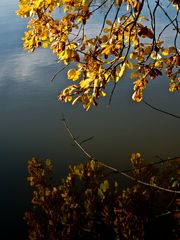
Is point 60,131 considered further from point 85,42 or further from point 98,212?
point 85,42

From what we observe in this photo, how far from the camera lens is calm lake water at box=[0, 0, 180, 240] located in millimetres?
12742

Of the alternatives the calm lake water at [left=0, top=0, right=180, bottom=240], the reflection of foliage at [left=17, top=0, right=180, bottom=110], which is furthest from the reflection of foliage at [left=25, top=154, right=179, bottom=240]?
the reflection of foliage at [left=17, top=0, right=180, bottom=110]

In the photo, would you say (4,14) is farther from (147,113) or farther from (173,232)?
(173,232)

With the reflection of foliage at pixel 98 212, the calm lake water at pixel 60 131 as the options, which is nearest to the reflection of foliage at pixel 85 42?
the reflection of foliage at pixel 98 212

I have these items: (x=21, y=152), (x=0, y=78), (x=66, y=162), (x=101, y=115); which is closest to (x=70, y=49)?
(x=66, y=162)

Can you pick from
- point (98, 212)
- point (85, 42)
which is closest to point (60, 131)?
point (98, 212)

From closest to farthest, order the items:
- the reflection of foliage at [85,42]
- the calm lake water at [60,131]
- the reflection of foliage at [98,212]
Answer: the reflection of foliage at [85,42], the reflection of foliage at [98,212], the calm lake water at [60,131]

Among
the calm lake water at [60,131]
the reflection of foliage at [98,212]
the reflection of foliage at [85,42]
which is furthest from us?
the calm lake water at [60,131]

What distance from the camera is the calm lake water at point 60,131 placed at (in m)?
12.7

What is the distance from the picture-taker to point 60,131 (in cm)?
1603

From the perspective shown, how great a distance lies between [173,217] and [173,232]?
0.39 m

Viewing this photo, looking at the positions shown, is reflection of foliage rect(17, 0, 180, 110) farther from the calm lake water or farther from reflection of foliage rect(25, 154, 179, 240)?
the calm lake water

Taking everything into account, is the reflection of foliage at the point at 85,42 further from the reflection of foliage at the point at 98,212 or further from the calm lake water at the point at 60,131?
the calm lake water at the point at 60,131

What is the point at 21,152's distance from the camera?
14562 mm
